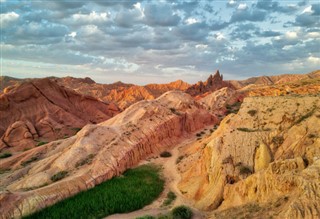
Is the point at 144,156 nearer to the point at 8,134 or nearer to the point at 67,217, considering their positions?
the point at 67,217

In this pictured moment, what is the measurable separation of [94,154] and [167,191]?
23.6 feet

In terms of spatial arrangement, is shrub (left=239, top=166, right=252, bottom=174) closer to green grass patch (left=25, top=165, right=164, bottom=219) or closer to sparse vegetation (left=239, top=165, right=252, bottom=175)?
sparse vegetation (left=239, top=165, right=252, bottom=175)

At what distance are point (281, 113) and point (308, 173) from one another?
8996 mm

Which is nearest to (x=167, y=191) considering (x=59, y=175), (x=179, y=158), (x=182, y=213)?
(x=182, y=213)

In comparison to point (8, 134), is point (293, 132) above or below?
above

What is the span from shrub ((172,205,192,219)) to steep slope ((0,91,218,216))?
7434 millimetres

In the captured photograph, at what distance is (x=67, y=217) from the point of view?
722 inches

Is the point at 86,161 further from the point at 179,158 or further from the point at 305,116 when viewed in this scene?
the point at 305,116

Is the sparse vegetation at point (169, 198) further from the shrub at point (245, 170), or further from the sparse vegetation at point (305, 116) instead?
the sparse vegetation at point (305, 116)

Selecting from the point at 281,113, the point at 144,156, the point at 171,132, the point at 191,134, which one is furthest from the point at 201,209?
the point at 191,134

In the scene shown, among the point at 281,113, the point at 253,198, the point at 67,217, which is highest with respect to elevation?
the point at 281,113

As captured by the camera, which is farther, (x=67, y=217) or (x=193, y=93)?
(x=193, y=93)

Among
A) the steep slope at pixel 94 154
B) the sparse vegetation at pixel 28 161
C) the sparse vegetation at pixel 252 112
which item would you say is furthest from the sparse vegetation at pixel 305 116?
the sparse vegetation at pixel 28 161

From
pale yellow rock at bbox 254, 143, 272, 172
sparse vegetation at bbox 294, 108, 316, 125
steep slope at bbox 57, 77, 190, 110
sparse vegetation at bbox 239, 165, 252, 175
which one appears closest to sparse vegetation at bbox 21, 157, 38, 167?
sparse vegetation at bbox 239, 165, 252, 175
